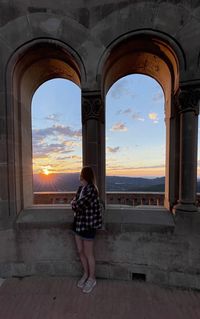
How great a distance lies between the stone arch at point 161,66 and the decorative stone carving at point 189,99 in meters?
0.17

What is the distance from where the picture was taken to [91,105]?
298cm

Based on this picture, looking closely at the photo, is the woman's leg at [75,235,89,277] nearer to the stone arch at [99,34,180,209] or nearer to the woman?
the woman

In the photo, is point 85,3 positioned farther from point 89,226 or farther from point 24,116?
point 89,226

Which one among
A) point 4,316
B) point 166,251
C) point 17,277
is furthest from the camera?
point 17,277

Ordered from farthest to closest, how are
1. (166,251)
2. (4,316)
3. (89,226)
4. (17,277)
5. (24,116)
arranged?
(24,116) < (17,277) < (166,251) < (89,226) < (4,316)

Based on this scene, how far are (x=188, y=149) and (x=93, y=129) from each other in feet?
5.25

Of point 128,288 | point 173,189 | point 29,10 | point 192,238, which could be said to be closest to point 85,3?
point 29,10

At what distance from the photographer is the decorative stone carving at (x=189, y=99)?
2773 mm

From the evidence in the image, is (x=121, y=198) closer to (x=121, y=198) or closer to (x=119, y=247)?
(x=121, y=198)

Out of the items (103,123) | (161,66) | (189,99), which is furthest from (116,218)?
(161,66)

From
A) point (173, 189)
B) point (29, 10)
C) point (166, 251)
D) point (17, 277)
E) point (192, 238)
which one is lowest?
point (17, 277)

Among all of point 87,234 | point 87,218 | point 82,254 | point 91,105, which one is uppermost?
point 91,105

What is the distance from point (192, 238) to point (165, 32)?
331 cm

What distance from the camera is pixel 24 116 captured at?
353 centimetres
